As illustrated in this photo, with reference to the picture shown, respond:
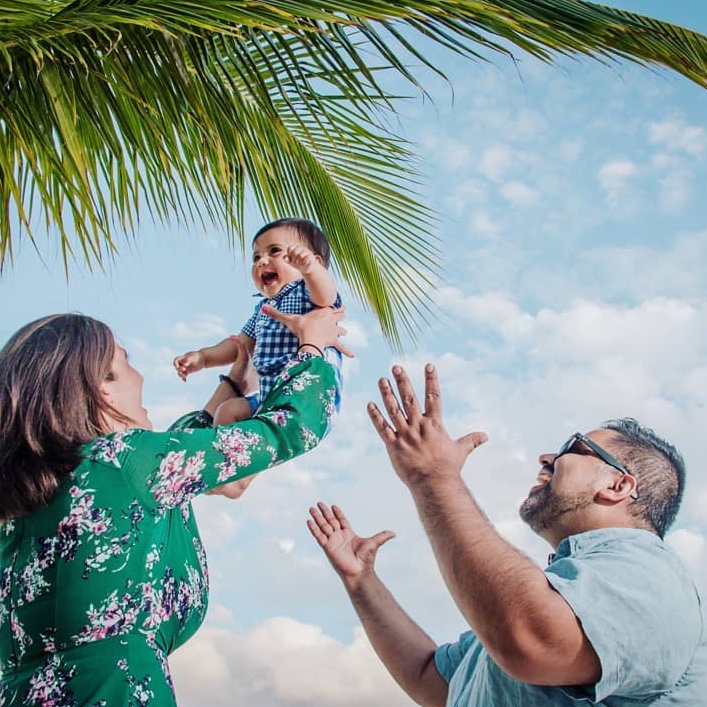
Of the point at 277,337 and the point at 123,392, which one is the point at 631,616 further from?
the point at 277,337

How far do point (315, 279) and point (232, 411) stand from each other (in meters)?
0.54

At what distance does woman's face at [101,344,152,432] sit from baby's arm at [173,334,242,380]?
1451 mm

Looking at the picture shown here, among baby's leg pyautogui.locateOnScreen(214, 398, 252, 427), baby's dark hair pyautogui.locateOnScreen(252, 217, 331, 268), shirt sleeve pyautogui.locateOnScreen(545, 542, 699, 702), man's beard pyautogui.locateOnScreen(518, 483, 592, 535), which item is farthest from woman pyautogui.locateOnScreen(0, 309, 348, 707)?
baby's dark hair pyautogui.locateOnScreen(252, 217, 331, 268)

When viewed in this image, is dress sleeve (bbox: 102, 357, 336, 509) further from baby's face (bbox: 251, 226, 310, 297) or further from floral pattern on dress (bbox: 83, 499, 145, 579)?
baby's face (bbox: 251, 226, 310, 297)

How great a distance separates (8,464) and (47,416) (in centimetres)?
12

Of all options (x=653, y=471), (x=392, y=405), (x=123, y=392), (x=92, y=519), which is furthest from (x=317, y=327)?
(x=653, y=471)

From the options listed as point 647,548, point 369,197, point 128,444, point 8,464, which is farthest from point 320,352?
point 369,197

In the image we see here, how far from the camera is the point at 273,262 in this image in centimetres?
352

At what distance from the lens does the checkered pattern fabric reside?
128 inches

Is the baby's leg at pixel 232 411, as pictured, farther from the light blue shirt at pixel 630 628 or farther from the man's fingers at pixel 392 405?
the light blue shirt at pixel 630 628

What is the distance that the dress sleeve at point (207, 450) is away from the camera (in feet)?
5.92

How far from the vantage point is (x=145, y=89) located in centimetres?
284

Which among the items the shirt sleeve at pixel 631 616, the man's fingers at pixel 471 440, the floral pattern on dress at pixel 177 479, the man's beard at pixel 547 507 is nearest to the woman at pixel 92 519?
the floral pattern on dress at pixel 177 479

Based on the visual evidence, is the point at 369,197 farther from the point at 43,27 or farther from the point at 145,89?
the point at 43,27
